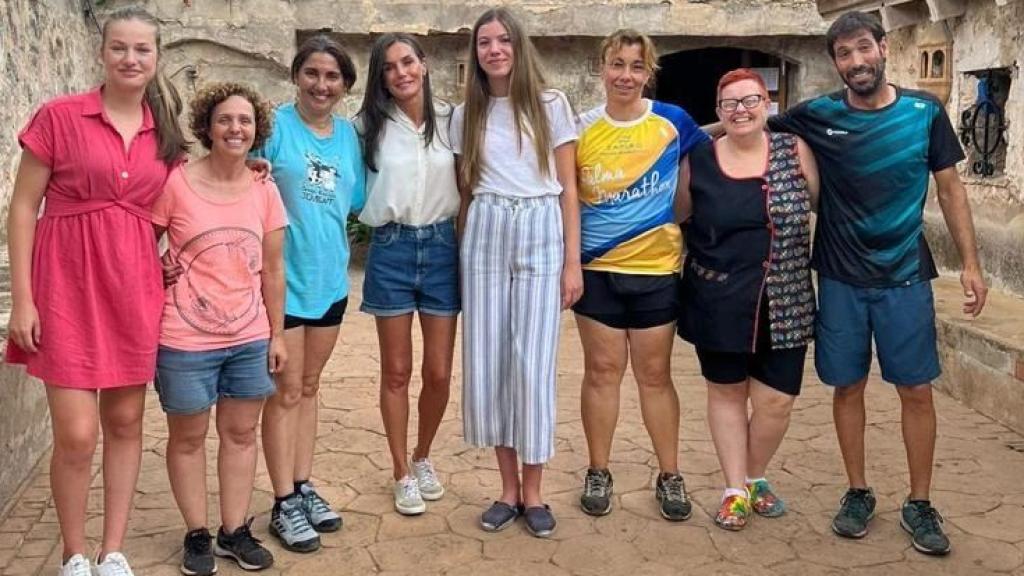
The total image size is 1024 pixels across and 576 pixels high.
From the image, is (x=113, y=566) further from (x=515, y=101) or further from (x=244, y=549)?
A: (x=515, y=101)

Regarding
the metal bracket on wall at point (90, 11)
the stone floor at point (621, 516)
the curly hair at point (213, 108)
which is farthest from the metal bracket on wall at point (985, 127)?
the metal bracket on wall at point (90, 11)

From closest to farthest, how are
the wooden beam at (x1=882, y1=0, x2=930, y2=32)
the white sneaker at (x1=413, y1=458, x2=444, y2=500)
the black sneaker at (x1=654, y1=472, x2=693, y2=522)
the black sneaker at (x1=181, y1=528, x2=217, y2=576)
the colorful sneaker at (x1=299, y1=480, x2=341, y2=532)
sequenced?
the black sneaker at (x1=181, y1=528, x2=217, y2=576) < the colorful sneaker at (x1=299, y1=480, x2=341, y2=532) < the black sneaker at (x1=654, y1=472, x2=693, y2=522) < the white sneaker at (x1=413, y1=458, x2=444, y2=500) < the wooden beam at (x1=882, y1=0, x2=930, y2=32)

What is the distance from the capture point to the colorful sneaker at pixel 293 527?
12.1 feet

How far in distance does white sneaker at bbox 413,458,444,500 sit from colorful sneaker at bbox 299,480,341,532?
1.37 ft

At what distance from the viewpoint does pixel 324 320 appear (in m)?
3.68

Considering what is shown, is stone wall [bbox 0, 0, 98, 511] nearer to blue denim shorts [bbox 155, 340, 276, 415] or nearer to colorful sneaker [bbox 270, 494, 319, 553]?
colorful sneaker [bbox 270, 494, 319, 553]

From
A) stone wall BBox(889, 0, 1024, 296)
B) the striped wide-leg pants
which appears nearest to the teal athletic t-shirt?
the striped wide-leg pants

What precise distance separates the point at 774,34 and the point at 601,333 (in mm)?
7733

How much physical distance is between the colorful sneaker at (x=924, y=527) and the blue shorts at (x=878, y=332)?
0.48 meters

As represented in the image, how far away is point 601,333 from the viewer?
3.90 metres

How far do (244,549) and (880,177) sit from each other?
2510mm

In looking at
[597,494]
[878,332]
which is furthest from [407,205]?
[878,332]

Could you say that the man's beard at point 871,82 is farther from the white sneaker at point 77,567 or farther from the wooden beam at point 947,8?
the wooden beam at point 947,8

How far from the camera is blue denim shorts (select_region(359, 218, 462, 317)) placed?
378cm
